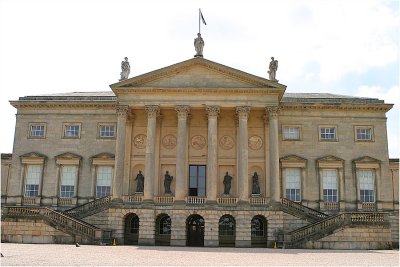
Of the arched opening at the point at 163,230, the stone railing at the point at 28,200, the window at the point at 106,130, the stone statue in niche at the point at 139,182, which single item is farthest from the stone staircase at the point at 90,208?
the window at the point at 106,130

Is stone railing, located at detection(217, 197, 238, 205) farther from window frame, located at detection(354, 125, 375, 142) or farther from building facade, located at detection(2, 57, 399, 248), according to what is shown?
window frame, located at detection(354, 125, 375, 142)

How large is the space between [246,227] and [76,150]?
703 inches

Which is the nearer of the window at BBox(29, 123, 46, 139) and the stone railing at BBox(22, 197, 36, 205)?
the stone railing at BBox(22, 197, 36, 205)

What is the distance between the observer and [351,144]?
42969mm

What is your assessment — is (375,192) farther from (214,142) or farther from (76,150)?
(76,150)

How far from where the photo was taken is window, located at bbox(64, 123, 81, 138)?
145 feet

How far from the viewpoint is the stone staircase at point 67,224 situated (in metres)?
34.2

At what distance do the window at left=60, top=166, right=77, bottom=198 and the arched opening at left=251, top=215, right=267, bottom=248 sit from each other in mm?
16721

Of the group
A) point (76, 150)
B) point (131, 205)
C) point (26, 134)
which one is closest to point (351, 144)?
point (131, 205)

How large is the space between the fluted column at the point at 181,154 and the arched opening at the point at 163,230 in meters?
2.58

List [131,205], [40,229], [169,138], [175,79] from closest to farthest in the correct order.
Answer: [40,229] → [131,205] → [175,79] → [169,138]

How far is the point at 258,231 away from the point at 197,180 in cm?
711

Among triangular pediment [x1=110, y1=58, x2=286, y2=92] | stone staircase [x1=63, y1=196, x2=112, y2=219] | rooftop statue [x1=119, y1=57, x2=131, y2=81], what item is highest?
rooftop statue [x1=119, y1=57, x2=131, y2=81]

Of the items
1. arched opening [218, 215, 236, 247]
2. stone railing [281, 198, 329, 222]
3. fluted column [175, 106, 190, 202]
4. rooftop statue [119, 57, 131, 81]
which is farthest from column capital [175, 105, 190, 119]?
stone railing [281, 198, 329, 222]
